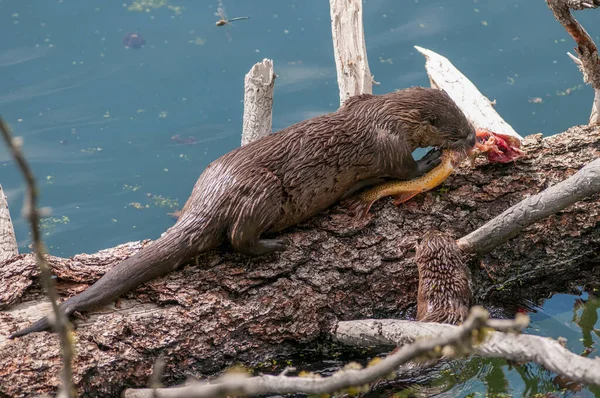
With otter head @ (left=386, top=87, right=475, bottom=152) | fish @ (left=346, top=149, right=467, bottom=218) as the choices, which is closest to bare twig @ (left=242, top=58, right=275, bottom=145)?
otter head @ (left=386, top=87, right=475, bottom=152)

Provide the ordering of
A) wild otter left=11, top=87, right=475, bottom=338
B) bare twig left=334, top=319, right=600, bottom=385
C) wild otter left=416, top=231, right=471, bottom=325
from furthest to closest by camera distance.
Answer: wild otter left=416, top=231, right=471, bottom=325 → wild otter left=11, top=87, right=475, bottom=338 → bare twig left=334, top=319, right=600, bottom=385

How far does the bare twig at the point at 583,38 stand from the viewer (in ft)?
13.0

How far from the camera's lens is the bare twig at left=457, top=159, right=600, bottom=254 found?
3.62 metres

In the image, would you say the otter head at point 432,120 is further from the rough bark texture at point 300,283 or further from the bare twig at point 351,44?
the bare twig at point 351,44

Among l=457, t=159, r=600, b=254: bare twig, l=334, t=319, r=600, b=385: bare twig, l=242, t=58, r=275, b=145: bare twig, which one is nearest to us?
l=334, t=319, r=600, b=385: bare twig

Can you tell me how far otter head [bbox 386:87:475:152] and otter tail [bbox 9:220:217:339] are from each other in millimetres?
1371

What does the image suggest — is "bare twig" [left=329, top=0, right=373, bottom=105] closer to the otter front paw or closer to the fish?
the otter front paw

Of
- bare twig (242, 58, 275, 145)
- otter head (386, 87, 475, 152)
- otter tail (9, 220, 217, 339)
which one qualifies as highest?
bare twig (242, 58, 275, 145)

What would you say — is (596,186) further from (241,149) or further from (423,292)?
(241,149)

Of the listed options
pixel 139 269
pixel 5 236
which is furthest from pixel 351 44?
pixel 5 236

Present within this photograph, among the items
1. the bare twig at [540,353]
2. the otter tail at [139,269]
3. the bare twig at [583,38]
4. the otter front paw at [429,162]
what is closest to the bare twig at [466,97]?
the bare twig at [583,38]

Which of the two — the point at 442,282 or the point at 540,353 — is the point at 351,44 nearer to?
the point at 442,282

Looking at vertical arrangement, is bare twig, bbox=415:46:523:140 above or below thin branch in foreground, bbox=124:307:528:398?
above

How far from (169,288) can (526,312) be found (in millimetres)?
2162
